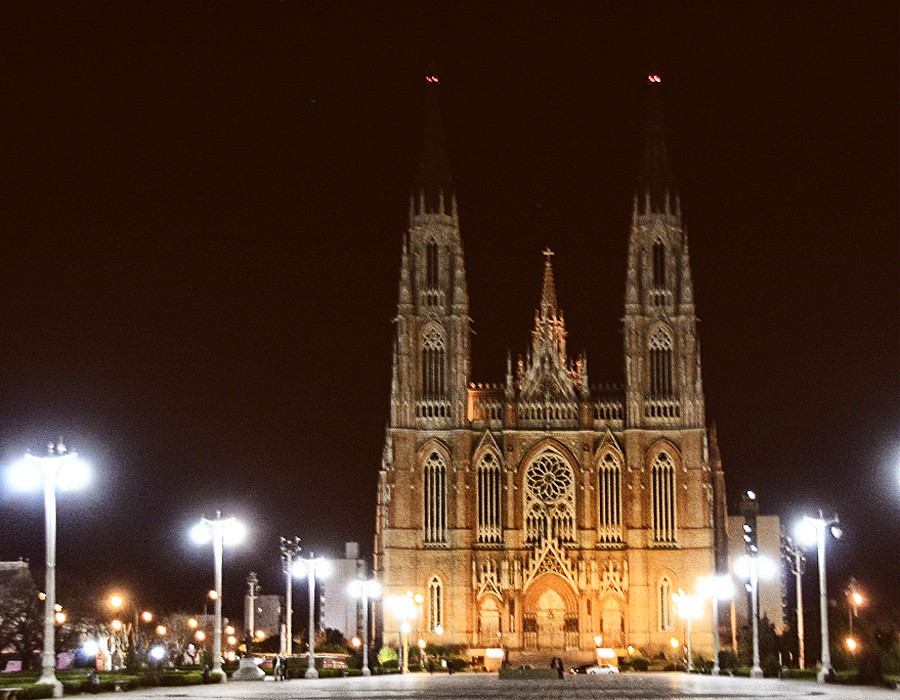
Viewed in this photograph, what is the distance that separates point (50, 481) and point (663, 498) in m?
73.0

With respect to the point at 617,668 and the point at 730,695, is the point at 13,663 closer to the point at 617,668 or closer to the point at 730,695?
the point at 617,668

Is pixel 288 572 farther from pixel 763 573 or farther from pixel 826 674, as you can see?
pixel 763 573

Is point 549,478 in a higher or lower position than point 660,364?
lower

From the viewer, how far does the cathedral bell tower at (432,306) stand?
372 ft

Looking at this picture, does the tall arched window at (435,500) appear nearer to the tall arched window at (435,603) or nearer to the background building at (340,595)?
the tall arched window at (435,603)

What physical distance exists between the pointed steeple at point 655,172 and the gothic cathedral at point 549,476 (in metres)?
0.33

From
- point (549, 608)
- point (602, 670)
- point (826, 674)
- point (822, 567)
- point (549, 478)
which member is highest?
point (549, 478)

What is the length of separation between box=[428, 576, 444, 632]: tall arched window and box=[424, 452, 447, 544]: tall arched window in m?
2.62

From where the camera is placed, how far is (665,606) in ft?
365

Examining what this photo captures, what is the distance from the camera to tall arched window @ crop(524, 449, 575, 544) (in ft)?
370

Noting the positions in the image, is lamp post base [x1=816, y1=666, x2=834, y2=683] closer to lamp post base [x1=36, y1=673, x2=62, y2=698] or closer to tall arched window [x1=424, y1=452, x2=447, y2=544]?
lamp post base [x1=36, y1=673, x2=62, y2=698]

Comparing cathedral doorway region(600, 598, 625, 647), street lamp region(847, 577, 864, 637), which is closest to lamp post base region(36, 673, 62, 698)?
street lamp region(847, 577, 864, 637)

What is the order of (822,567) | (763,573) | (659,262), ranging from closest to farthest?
(822,567) → (659,262) → (763,573)

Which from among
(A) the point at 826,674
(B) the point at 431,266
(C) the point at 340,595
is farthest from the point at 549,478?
(A) the point at 826,674
